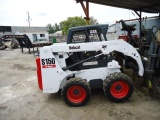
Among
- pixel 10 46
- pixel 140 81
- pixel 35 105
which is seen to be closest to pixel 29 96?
pixel 35 105

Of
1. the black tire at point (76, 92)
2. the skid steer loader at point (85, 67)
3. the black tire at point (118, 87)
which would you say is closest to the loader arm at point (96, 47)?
the skid steer loader at point (85, 67)

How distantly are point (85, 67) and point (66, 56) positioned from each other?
0.61 meters

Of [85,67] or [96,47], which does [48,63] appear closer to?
[85,67]

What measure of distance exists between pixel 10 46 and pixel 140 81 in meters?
21.5

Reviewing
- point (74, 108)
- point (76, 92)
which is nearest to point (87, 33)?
point (76, 92)

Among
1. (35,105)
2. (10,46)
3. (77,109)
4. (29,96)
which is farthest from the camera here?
(10,46)

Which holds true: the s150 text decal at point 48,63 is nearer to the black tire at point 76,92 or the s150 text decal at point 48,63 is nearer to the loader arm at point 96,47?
the loader arm at point 96,47

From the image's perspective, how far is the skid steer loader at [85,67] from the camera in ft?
14.0

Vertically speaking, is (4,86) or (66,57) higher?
(66,57)

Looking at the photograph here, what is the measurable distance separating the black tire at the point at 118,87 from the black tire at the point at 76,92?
1.61 feet

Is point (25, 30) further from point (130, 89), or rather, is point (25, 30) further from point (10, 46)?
point (130, 89)

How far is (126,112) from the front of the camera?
3828 mm

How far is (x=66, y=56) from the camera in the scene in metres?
4.55

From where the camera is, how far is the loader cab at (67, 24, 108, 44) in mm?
4566
